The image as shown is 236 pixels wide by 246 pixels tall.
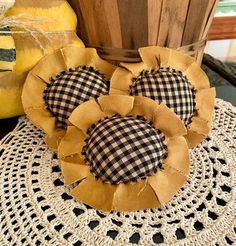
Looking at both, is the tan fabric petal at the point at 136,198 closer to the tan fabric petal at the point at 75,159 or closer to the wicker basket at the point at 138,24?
the tan fabric petal at the point at 75,159

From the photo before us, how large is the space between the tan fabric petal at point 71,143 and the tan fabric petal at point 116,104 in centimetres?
5

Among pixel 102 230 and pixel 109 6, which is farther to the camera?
pixel 109 6

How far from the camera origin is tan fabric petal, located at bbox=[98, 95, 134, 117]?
1.55 ft

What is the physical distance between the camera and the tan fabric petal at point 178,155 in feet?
A: 1.49

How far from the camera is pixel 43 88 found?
529 millimetres

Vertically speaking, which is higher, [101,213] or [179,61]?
[179,61]

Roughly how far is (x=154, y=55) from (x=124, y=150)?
0.18 meters

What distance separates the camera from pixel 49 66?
0.53 meters

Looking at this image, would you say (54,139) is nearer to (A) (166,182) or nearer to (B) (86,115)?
(B) (86,115)

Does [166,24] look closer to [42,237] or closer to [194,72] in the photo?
[194,72]

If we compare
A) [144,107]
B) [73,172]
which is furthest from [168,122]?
[73,172]

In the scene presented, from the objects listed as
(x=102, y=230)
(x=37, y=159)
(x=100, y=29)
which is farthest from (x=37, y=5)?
(x=102, y=230)

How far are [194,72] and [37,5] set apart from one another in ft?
0.83

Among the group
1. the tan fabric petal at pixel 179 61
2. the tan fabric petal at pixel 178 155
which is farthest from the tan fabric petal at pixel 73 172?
the tan fabric petal at pixel 179 61
